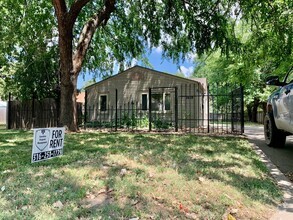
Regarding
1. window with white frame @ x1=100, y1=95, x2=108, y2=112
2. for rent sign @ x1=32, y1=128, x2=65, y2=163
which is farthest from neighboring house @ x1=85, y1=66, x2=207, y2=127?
for rent sign @ x1=32, y1=128, x2=65, y2=163

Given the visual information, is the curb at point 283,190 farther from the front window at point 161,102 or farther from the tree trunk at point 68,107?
the front window at point 161,102

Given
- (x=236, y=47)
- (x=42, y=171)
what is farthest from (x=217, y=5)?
(x=42, y=171)

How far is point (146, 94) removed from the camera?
1638 centimetres

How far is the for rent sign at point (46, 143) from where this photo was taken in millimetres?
4105

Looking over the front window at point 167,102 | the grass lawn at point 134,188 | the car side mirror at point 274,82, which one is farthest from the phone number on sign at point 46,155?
the front window at point 167,102

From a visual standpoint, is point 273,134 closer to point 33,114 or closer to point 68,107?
point 68,107

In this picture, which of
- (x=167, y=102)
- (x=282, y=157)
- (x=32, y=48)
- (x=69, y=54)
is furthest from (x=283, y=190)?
(x=32, y=48)

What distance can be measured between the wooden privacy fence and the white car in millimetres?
10135

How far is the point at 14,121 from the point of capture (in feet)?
46.6

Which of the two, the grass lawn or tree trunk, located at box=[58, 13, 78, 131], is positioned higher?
tree trunk, located at box=[58, 13, 78, 131]

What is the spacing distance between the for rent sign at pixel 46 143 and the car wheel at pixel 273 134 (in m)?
4.43

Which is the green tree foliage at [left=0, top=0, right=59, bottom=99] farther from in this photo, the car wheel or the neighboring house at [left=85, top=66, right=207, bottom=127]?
the car wheel

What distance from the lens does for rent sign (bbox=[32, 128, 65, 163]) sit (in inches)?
162

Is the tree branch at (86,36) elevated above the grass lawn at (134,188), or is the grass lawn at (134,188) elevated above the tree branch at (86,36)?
the tree branch at (86,36)
